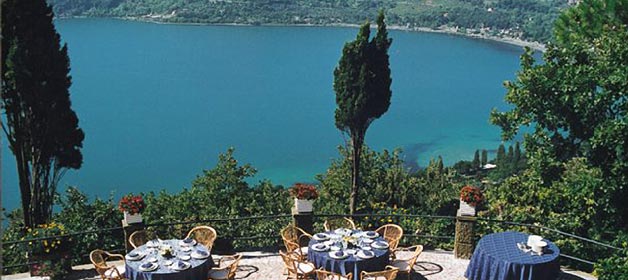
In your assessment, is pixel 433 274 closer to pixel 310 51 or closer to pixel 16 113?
pixel 16 113

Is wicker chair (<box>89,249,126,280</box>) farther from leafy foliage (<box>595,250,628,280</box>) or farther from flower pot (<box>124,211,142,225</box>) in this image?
leafy foliage (<box>595,250,628,280</box>)

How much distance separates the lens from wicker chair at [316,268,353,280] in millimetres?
7979

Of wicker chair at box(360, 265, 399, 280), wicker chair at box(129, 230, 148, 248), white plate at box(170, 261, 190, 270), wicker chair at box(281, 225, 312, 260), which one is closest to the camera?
wicker chair at box(360, 265, 399, 280)

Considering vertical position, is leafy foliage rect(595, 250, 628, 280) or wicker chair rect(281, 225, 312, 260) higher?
leafy foliage rect(595, 250, 628, 280)

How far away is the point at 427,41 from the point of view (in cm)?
14225

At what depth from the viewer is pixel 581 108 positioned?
11172mm

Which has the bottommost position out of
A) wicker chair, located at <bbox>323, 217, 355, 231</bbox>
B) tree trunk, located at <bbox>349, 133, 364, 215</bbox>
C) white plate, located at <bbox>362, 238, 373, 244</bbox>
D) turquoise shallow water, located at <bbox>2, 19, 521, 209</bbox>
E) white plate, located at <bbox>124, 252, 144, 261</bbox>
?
turquoise shallow water, located at <bbox>2, 19, 521, 209</bbox>

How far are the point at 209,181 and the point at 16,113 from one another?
14.5ft

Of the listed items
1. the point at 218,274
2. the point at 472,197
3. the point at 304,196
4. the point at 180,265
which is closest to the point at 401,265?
the point at 472,197

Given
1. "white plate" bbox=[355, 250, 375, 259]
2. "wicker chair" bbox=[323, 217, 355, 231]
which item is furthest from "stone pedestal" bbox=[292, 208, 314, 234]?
"white plate" bbox=[355, 250, 375, 259]

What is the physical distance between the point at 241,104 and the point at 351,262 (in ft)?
258

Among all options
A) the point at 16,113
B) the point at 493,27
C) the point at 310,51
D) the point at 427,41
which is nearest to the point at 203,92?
the point at 310,51

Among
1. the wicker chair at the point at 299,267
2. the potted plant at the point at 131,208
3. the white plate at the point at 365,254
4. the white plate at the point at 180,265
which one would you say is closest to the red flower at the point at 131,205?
the potted plant at the point at 131,208

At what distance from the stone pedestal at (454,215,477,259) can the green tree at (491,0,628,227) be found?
2.93m
